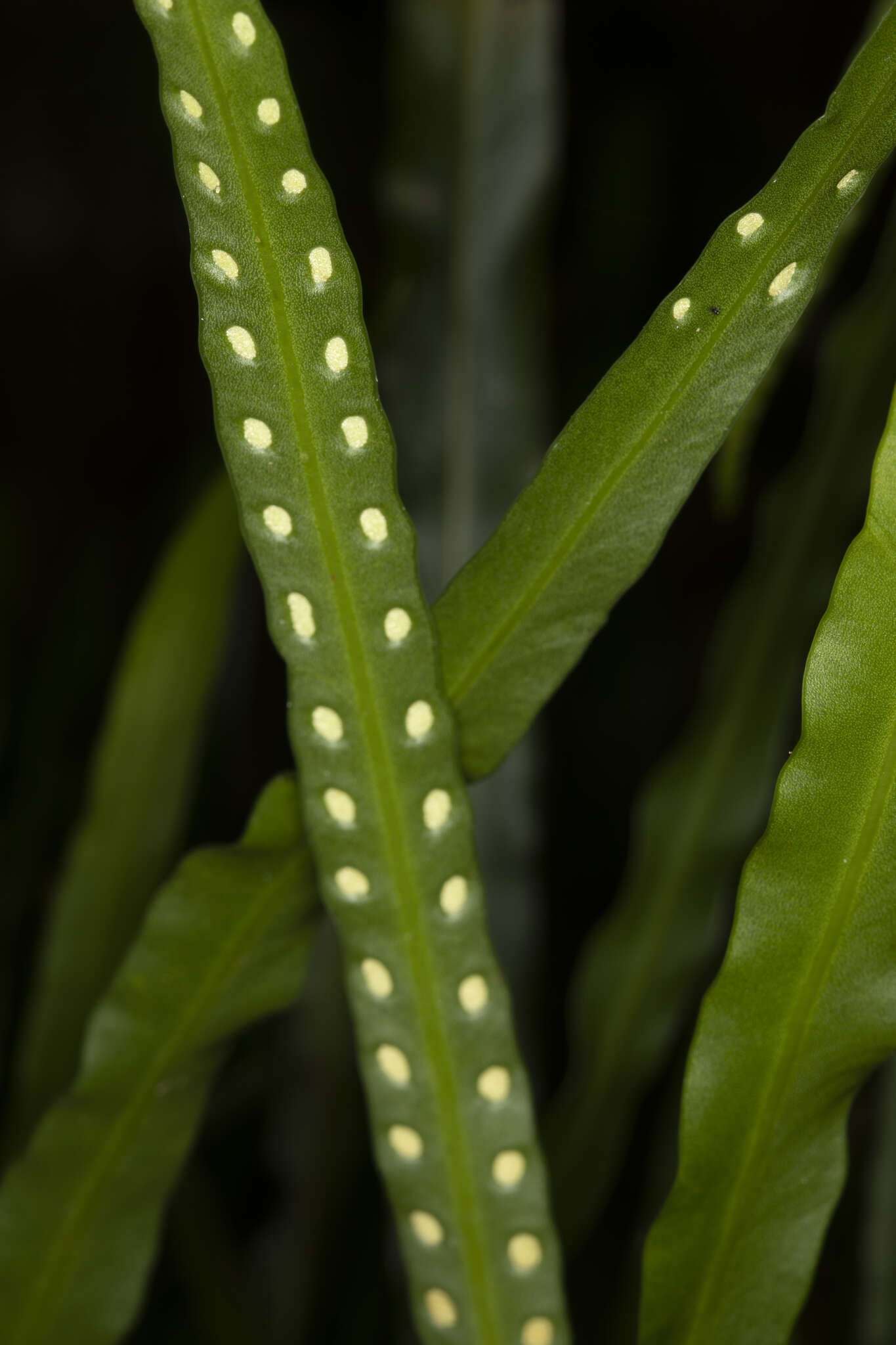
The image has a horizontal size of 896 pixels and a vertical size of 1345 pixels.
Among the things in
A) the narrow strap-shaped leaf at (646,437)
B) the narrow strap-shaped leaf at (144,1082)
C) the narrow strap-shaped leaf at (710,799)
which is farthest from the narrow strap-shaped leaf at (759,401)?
the narrow strap-shaped leaf at (144,1082)

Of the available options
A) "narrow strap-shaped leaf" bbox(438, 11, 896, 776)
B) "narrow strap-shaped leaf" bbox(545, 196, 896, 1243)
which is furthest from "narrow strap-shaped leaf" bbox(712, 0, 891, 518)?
"narrow strap-shaped leaf" bbox(438, 11, 896, 776)

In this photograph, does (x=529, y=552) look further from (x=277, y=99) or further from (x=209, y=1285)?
(x=209, y=1285)

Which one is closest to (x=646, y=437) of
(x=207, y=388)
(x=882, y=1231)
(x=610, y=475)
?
(x=610, y=475)

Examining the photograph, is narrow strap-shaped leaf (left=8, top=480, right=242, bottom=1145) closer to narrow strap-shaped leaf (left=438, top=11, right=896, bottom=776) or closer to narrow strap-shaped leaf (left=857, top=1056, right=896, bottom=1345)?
narrow strap-shaped leaf (left=438, top=11, right=896, bottom=776)

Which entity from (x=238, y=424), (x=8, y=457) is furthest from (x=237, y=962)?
(x=8, y=457)

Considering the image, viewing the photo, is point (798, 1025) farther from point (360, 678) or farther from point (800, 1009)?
point (360, 678)
